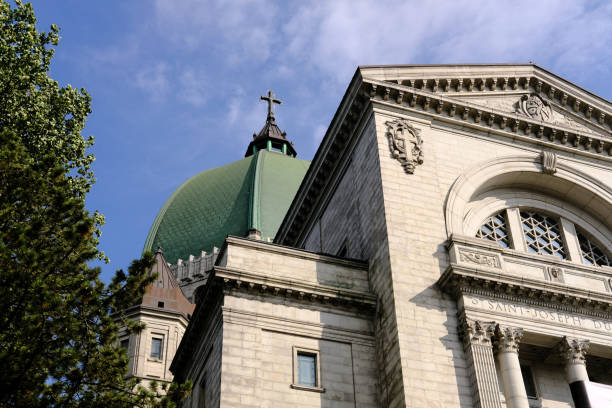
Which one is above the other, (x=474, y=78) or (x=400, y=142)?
(x=474, y=78)

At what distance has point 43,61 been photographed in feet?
83.5

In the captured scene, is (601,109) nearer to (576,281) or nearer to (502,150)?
(502,150)

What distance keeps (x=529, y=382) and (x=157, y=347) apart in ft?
72.2

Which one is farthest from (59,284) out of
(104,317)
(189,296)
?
(189,296)

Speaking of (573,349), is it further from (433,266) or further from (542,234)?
(542,234)

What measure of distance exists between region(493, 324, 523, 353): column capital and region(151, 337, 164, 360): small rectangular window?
22073 millimetres

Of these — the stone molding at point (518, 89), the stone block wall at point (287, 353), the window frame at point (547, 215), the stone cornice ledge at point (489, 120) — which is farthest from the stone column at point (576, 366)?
the stone molding at point (518, 89)

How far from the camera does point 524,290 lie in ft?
85.6

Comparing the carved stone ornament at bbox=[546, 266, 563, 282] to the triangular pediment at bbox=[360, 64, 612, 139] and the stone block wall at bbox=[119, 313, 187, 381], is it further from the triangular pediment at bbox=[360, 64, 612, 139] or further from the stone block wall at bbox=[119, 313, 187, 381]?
the stone block wall at bbox=[119, 313, 187, 381]

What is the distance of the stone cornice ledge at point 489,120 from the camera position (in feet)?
100

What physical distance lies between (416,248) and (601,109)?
40.1ft

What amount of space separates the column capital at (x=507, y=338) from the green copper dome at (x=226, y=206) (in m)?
41.1

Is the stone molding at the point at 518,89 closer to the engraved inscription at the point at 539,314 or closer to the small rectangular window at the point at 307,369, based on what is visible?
the engraved inscription at the point at 539,314

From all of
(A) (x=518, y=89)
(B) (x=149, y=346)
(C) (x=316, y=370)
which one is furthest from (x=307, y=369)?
(B) (x=149, y=346)
